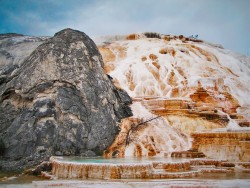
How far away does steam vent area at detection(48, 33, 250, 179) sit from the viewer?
1505cm

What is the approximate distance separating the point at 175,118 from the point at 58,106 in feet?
21.7

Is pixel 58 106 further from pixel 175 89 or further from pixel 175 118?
pixel 175 89

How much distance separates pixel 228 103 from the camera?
86.5ft

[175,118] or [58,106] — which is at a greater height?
[58,106]

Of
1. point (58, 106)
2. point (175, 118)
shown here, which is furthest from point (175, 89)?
point (58, 106)

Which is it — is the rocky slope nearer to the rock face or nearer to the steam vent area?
the steam vent area

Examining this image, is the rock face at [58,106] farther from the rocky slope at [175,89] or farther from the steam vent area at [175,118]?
the rocky slope at [175,89]

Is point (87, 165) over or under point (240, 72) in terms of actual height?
under

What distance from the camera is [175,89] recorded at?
90.3 feet

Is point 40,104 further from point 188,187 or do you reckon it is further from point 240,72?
point 240,72

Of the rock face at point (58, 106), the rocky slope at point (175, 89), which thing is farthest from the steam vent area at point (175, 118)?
the rock face at point (58, 106)

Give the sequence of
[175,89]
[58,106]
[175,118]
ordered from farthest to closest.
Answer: [175,89] < [175,118] < [58,106]

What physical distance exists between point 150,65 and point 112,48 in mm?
7048

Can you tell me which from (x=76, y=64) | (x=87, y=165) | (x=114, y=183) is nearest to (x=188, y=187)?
(x=114, y=183)
